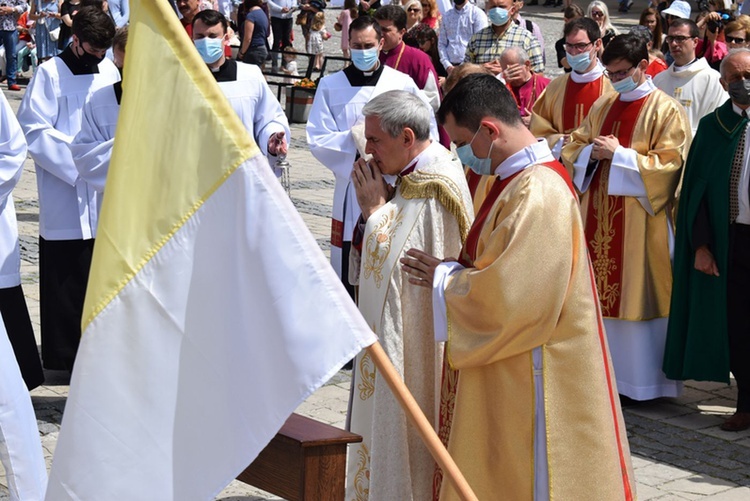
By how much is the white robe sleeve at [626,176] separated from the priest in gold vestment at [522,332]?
9.13 ft

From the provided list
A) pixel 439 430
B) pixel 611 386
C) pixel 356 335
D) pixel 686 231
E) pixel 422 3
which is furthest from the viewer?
pixel 422 3

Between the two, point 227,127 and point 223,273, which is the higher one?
point 227,127

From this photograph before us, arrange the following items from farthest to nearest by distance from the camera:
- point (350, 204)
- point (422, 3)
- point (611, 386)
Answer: point (422, 3) → point (350, 204) → point (611, 386)

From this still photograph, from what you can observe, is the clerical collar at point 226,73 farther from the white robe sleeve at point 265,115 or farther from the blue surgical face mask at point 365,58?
the blue surgical face mask at point 365,58

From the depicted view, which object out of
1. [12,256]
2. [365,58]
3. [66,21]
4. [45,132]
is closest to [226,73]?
[365,58]

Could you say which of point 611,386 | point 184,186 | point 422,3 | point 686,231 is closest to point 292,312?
point 184,186

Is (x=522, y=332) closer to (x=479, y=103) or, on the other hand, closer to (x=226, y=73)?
(x=479, y=103)

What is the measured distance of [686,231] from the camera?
6.39 m

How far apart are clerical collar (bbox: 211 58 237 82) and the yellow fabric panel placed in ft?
13.1

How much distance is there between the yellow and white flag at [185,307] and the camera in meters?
2.63

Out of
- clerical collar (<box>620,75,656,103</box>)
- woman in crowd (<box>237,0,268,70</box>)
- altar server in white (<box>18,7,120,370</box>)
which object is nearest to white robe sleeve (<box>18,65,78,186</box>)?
altar server in white (<box>18,7,120,370</box>)

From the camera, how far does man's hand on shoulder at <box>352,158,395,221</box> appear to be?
4.33 m

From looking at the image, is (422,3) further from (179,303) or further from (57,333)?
(179,303)

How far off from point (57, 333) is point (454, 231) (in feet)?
10.7
